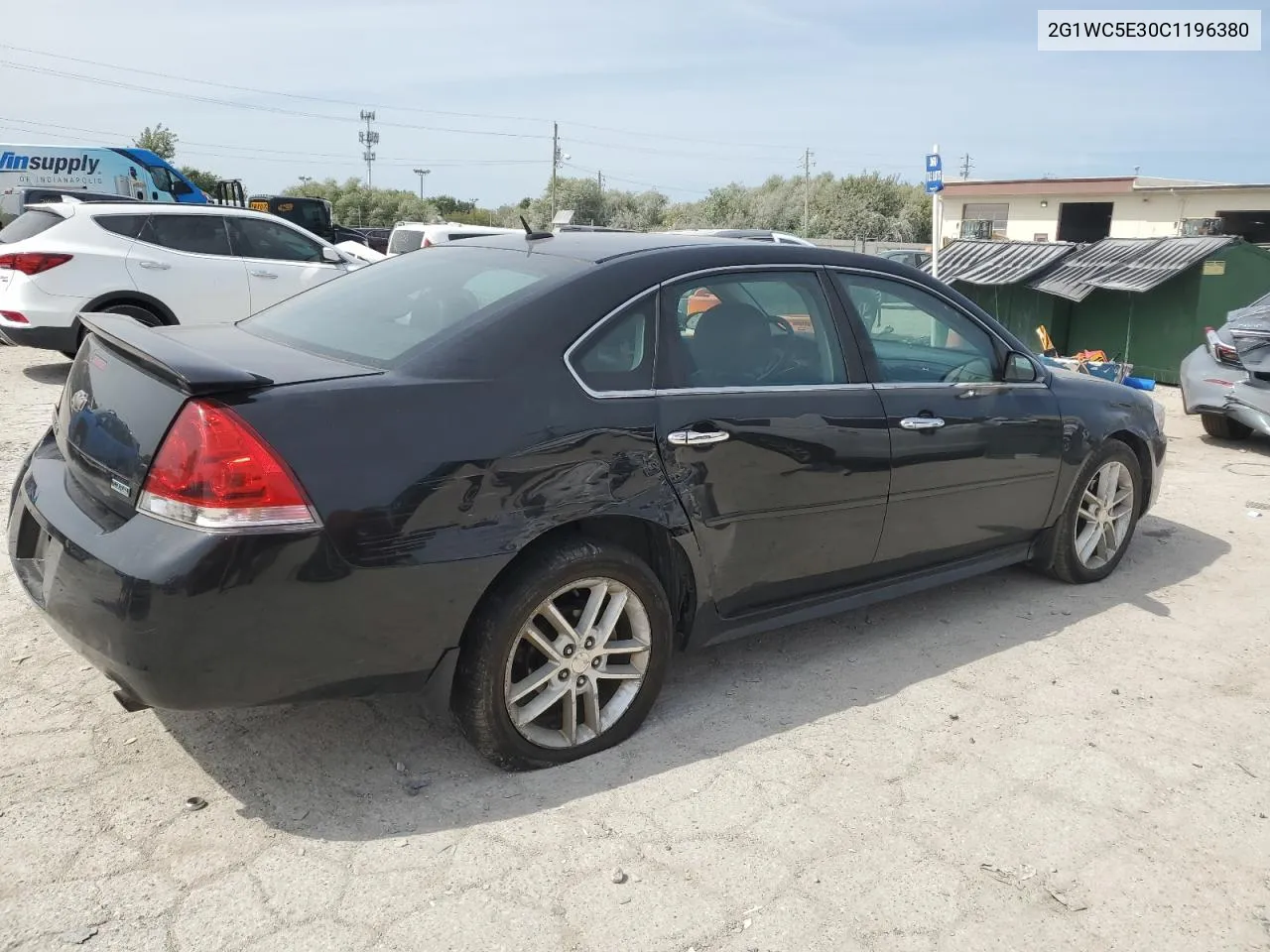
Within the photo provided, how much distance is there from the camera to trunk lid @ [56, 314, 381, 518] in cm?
260

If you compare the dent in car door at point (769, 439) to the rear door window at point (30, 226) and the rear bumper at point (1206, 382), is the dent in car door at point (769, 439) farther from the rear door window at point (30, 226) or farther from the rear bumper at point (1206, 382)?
the rear door window at point (30, 226)

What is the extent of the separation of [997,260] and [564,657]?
12.1 metres

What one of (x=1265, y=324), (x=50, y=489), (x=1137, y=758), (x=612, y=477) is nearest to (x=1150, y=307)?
(x=1265, y=324)

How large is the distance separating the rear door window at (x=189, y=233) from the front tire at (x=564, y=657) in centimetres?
777

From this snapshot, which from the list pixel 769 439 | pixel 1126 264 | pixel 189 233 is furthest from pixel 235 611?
pixel 1126 264

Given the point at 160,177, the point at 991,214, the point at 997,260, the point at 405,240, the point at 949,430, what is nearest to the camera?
the point at 949,430

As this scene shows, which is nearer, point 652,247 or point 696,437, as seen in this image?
point 696,437

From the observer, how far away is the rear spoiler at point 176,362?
2.54 m

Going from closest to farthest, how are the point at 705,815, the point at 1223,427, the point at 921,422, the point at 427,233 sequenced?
1. the point at 705,815
2. the point at 921,422
3. the point at 1223,427
4. the point at 427,233

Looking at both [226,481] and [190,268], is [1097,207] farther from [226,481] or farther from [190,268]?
[226,481]

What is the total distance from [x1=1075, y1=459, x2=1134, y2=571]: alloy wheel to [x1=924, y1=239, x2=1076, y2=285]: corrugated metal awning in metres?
8.44

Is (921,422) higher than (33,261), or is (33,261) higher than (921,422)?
(33,261)

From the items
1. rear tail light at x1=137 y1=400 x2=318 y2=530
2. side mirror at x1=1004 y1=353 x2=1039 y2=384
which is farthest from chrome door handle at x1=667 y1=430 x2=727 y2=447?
side mirror at x1=1004 y1=353 x2=1039 y2=384

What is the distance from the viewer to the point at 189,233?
373 inches
